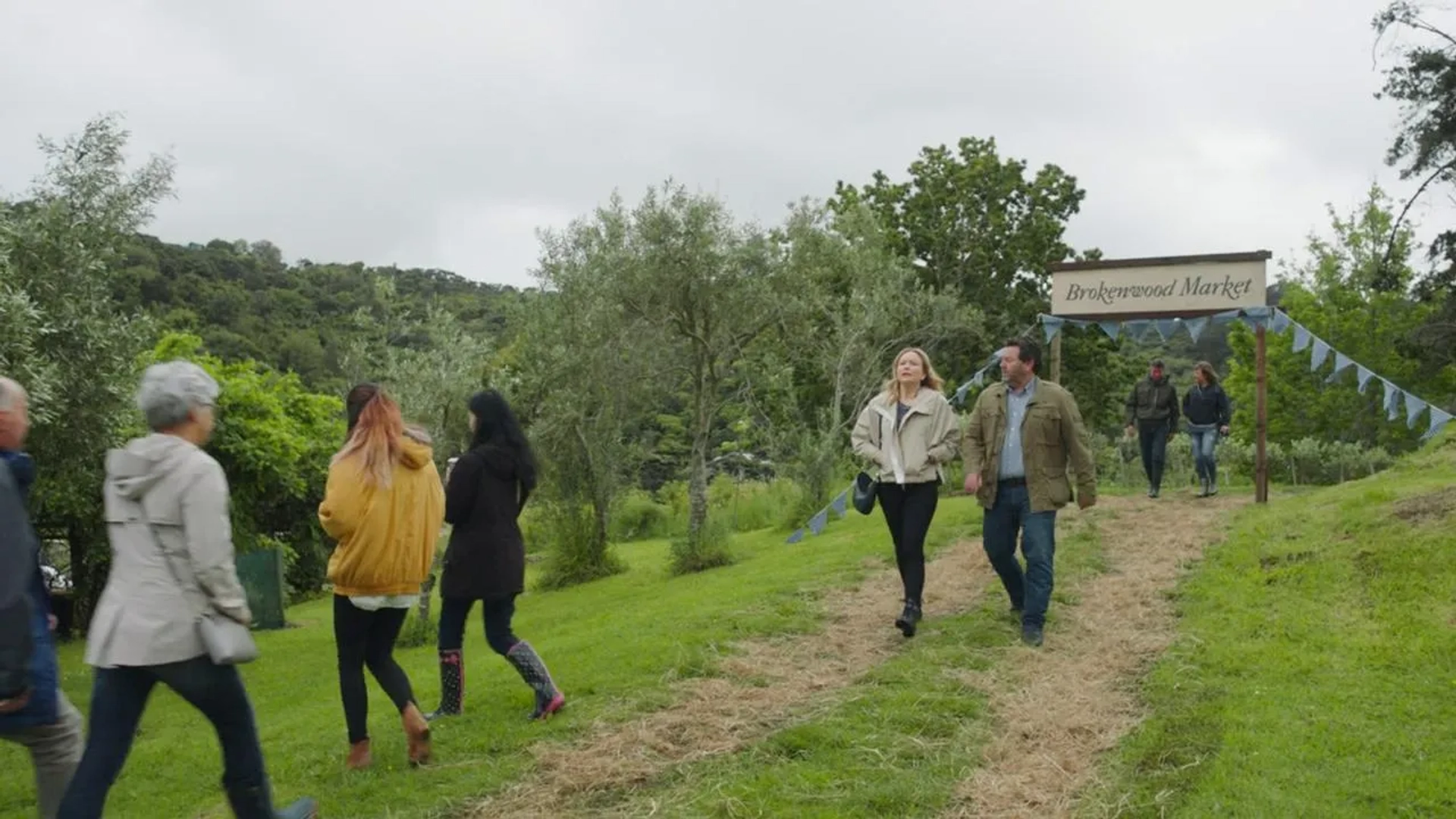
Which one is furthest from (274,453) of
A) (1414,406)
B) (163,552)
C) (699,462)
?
→ (163,552)

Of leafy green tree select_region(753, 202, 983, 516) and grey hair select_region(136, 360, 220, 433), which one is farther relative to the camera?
leafy green tree select_region(753, 202, 983, 516)

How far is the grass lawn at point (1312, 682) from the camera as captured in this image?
16.0 feet

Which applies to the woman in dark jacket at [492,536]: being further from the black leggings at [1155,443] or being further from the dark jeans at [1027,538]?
the black leggings at [1155,443]

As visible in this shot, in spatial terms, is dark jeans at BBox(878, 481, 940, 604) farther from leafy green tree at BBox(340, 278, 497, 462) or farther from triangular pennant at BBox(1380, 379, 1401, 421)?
triangular pennant at BBox(1380, 379, 1401, 421)

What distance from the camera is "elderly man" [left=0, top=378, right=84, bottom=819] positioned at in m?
4.16

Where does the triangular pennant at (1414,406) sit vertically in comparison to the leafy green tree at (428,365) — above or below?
below

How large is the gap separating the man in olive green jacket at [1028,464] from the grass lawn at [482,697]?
1.05 meters

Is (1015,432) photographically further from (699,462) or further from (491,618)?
(699,462)

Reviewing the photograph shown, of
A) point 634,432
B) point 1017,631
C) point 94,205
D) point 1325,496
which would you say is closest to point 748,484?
point 634,432

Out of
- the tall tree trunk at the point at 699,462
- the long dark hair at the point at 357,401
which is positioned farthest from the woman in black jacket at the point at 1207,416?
the long dark hair at the point at 357,401

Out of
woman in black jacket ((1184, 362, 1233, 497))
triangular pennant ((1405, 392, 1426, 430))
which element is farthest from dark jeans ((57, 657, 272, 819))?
triangular pennant ((1405, 392, 1426, 430))

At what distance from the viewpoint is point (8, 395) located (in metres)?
4.55

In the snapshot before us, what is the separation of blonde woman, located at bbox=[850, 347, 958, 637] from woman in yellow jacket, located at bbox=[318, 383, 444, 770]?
3368 millimetres

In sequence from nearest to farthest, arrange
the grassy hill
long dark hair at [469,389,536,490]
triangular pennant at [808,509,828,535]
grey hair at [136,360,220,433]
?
grey hair at [136,360,220,433], the grassy hill, long dark hair at [469,389,536,490], triangular pennant at [808,509,828,535]
